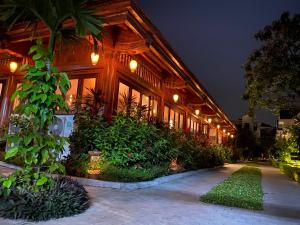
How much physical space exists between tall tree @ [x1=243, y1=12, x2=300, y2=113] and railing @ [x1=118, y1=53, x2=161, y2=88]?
729 cm

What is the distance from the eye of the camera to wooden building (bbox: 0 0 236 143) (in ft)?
27.3

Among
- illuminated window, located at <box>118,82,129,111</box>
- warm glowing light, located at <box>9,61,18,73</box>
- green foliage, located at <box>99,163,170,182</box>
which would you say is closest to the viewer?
green foliage, located at <box>99,163,170,182</box>

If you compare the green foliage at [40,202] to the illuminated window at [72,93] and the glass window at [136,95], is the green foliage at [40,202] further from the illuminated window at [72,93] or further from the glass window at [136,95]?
the glass window at [136,95]

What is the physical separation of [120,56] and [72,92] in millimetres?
2416

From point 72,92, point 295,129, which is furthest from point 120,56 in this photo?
point 295,129

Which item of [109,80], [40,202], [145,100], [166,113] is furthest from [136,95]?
[40,202]

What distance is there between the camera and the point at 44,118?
15.7 feet

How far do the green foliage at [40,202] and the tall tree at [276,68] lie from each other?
15.0 m

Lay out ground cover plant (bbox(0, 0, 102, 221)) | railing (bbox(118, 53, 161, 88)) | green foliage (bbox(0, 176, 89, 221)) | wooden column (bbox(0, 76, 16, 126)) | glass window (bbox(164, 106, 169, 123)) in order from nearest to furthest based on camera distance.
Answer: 1. green foliage (bbox(0, 176, 89, 221))
2. ground cover plant (bbox(0, 0, 102, 221))
3. railing (bbox(118, 53, 161, 88))
4. wooden column (bbox(0, 76, 16, 126))
5. glass window (bbox(164, 106, 169, 123))

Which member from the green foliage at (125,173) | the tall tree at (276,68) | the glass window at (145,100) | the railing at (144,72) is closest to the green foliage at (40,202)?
the green foliage at (125,173)

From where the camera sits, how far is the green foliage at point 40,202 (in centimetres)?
416

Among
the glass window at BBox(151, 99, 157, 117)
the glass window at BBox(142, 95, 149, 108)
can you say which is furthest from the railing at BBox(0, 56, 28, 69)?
the glass window at BBox(151, 99, 157, 117)

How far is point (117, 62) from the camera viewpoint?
33.2 feet

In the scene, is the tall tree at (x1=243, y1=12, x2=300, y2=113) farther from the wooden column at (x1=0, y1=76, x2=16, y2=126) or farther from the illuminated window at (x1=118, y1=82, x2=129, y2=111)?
the wooden column at (x1=0, y1=76, x2=16, y2=126)
